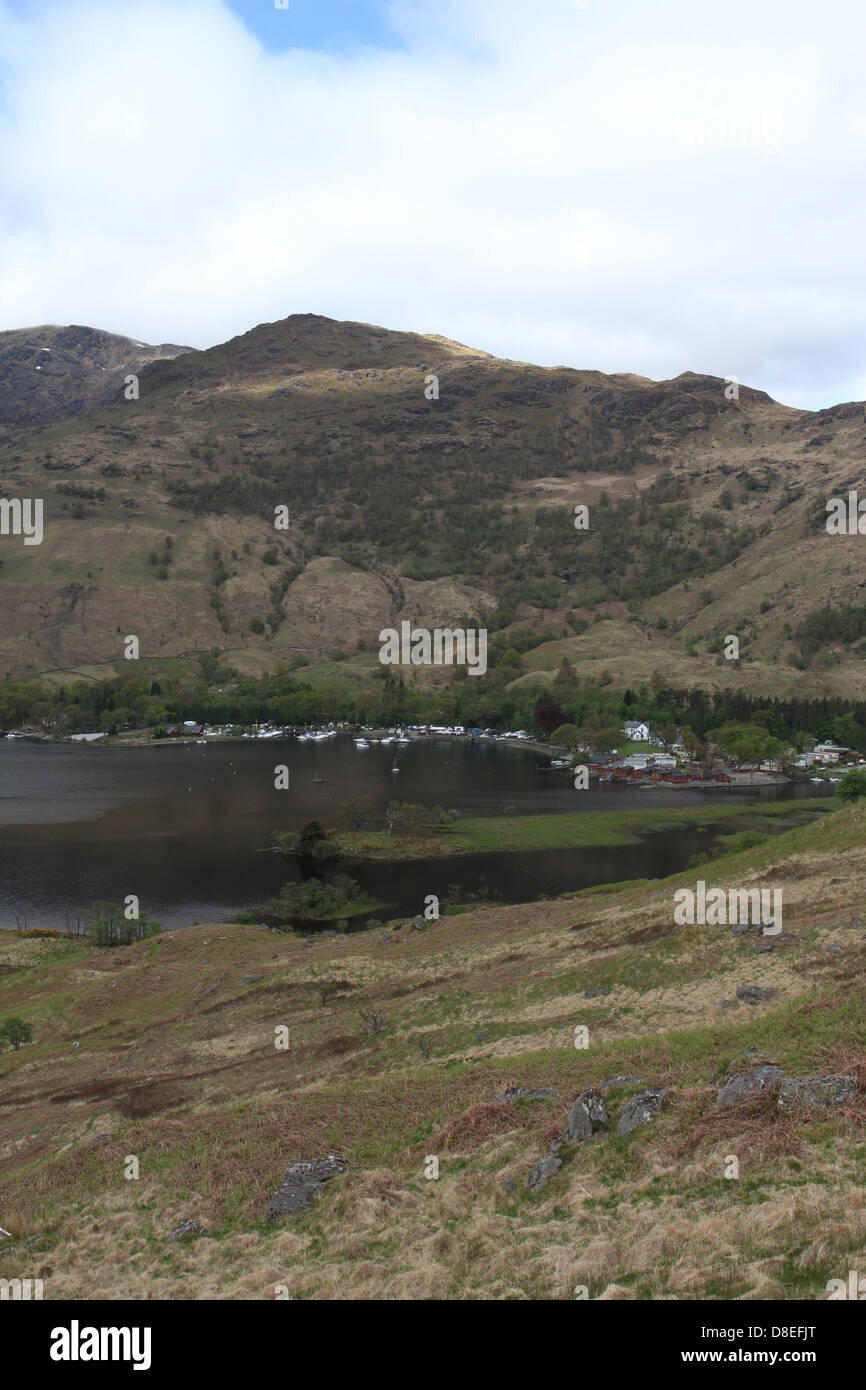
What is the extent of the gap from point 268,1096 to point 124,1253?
8.66 metres

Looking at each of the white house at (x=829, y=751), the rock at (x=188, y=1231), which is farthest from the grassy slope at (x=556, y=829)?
the rock at (x=188, y=1231)

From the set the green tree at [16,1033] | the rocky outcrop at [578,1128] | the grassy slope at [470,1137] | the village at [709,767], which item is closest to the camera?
the grassy slope at [470,1137]

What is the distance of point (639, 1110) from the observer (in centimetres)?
1641

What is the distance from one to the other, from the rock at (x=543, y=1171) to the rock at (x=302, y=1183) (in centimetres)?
443

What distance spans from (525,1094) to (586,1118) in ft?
9.80

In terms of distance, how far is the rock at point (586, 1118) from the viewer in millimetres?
16312

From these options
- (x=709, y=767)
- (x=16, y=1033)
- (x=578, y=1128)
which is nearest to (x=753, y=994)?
(x=578, y=1128)

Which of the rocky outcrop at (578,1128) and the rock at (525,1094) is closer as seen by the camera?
the rocky outcrop at (578,1128)

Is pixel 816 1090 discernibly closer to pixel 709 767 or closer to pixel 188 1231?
pixel 188 1231

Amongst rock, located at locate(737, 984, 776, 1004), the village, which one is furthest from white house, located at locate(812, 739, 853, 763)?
rock, located at locate(737, 984, 776, 1004)

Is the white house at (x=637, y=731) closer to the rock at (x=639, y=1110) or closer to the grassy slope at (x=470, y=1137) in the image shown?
the grassy slope at (x=470, y=1137)

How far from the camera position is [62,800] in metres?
126

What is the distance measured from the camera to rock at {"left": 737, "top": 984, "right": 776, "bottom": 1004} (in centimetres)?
2448

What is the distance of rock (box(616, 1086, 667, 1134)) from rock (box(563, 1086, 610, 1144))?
43cm
